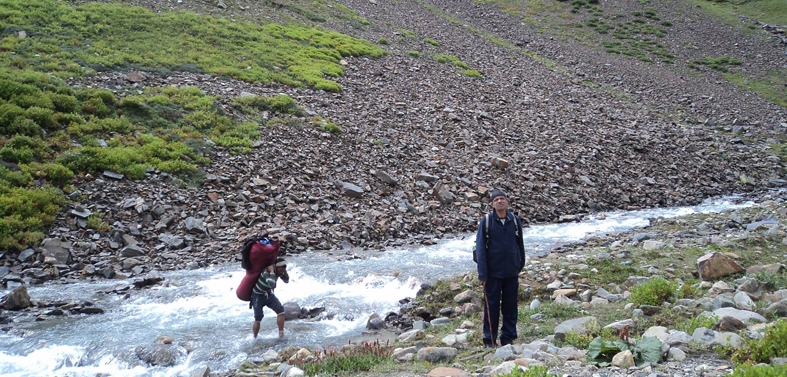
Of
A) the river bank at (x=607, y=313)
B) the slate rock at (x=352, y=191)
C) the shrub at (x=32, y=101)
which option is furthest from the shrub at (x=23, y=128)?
the river bank at (x=607, y=313)

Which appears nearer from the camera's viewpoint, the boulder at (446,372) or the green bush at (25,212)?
the boulder at (446,372)

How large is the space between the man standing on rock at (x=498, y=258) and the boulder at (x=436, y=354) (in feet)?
2.24

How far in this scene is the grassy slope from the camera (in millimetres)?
13688

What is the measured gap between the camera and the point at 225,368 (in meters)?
7.71

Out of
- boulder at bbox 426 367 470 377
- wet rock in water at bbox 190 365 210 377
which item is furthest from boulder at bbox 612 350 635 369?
wet rock in water at bbox 190 365 210 377

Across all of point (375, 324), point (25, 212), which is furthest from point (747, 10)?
point (25, 212)

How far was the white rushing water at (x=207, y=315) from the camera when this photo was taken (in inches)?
313

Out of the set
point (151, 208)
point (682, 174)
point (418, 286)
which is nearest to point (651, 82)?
point (682, 174)

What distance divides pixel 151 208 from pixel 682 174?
22486mm

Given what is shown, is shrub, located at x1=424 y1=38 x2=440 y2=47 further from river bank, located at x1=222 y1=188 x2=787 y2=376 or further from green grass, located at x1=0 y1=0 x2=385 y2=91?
river bank, located at x1=222 y1=188 x2=787 y2=376

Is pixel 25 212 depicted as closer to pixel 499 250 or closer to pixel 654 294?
pixel 499 250

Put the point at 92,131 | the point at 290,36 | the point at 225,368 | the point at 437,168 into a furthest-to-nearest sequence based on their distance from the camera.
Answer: the point at 290,36
the point at 437,168
the point at 92,131
the point at 225,368

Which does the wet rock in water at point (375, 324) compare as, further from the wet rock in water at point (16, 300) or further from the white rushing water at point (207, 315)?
the wet rock in water at point (16, 300)

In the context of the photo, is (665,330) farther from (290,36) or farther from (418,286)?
(290,36)
